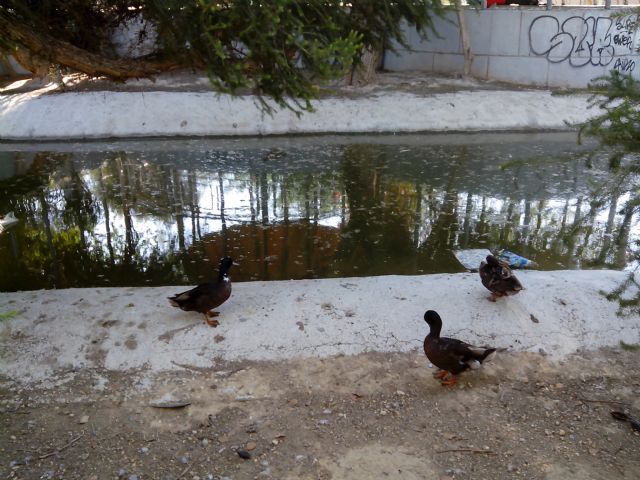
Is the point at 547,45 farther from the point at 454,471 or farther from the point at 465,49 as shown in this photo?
the point at 454,471

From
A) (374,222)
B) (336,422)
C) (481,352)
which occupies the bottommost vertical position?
(374,222)

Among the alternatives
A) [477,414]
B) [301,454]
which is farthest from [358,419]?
[477,414]

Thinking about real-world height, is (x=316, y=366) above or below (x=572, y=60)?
below

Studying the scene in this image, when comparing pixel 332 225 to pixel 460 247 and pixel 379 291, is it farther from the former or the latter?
pixel 379 291

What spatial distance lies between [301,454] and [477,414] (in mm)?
1472

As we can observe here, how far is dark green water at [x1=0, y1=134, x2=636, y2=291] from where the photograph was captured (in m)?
8.34

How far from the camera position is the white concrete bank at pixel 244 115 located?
1681 centimetres

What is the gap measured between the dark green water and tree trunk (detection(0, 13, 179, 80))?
2.74 metres

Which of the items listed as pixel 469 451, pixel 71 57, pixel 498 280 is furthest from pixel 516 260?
pixel 71 57

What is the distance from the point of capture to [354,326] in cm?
575

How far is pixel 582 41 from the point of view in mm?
18828

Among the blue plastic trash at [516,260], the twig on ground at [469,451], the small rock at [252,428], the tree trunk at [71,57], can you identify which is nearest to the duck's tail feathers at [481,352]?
the twig on ground at [469,451]

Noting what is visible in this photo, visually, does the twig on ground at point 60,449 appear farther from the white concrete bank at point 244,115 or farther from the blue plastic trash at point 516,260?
the white concrete bank at point 244,115

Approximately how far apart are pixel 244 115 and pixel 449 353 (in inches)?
526
